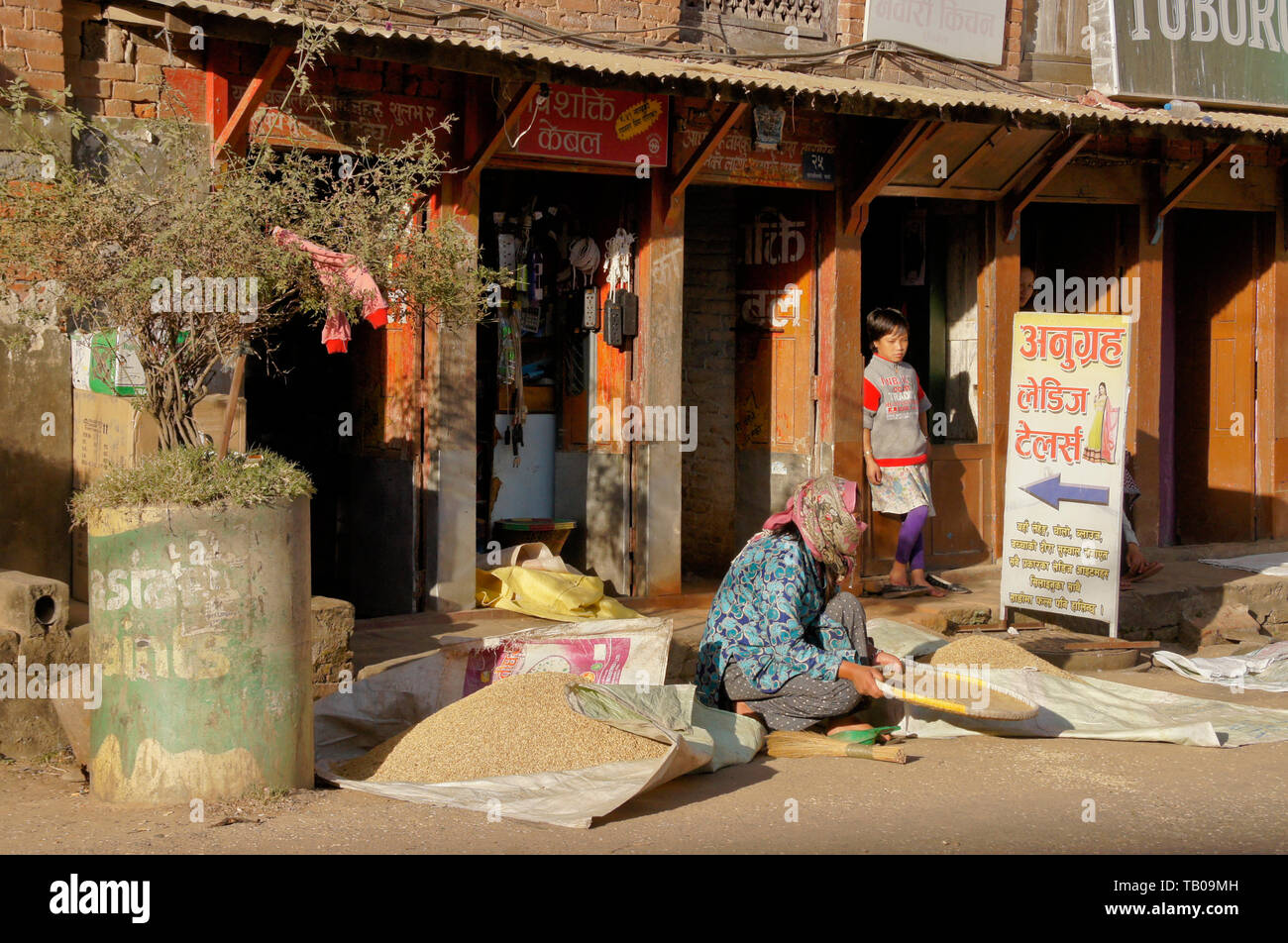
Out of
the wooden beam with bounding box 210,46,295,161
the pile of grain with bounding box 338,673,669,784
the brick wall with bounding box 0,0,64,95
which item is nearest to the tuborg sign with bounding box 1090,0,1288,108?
the wooden beam with bounding box 210,46,295,161

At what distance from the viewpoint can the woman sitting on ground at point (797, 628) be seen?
6227 mm

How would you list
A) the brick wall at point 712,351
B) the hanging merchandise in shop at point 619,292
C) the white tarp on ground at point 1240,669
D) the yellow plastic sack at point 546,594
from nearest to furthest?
the white tarp on ground at point 1240,669
the yellow plastic sack at point 546,594
the hanging merchandise in shop at point 619,292
the brick wall at point 712,351

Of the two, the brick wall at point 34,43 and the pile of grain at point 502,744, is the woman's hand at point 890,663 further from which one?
the brick wall at point 34,43

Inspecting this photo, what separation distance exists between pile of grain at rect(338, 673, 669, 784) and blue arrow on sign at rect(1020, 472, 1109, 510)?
3987mm

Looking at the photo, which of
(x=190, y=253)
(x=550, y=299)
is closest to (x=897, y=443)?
(x=550, y=299)

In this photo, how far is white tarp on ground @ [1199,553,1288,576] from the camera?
36.9 feet

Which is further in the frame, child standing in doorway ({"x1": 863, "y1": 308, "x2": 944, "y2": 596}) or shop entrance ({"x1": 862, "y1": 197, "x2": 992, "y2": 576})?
shop entrance ({"x1": 862, "y1": 197, "x2": 992, "y2": 576})

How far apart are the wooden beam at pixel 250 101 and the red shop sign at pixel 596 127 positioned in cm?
172

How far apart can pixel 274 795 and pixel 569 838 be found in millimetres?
1105

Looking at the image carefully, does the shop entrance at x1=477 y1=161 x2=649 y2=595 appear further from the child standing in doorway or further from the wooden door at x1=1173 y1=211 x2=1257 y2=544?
the wooden door at x1=1173 y1=211 x2=1257 y2=544

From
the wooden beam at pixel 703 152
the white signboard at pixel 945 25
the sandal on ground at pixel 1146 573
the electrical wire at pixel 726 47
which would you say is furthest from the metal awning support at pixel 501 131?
the sandal on ground at pixel 1146 573

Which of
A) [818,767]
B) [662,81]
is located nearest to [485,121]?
[662,81]

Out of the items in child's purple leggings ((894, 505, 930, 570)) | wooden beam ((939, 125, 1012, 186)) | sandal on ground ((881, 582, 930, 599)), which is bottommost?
sandal on ground ((881, 582, 930, 599))

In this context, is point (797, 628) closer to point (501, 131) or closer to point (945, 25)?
point (501, 131)
